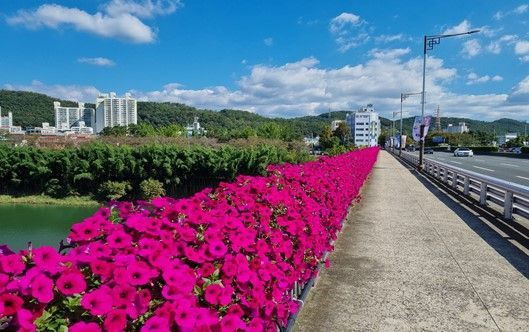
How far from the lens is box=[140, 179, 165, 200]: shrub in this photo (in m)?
30.7

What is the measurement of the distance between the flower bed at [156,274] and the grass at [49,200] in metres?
31.1

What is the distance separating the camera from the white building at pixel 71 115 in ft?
499

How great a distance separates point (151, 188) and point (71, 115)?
6038 inches

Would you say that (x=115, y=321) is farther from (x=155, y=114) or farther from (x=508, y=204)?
(x=155, y=114)

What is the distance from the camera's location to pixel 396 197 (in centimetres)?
1183

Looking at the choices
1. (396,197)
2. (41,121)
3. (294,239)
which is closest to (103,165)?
(396,197)

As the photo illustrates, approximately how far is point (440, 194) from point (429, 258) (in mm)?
8027

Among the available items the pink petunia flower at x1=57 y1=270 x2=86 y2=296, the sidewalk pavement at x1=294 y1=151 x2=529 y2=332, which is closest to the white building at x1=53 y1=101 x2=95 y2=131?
the sidewalk pavement at x1=294 y1=151 x2=529 y2=332

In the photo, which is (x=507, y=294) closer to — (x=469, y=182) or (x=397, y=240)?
(x=397, y=240)

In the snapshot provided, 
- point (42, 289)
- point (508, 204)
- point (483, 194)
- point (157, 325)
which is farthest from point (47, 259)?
point (483, 194)

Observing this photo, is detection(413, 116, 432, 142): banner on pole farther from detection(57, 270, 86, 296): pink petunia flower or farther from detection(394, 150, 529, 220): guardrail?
detection(57, 270, 86, 296): pink petunia flower

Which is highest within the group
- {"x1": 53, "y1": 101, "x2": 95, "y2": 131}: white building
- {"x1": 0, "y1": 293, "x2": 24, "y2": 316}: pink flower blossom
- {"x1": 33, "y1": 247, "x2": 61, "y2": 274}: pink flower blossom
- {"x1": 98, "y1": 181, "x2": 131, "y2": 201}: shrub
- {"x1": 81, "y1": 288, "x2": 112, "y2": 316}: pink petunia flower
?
{"x1": 53, "y1": 101, "x2": 95, "y2": 131}: white building

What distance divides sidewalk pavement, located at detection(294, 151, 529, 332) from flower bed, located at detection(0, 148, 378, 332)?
3.58 ft

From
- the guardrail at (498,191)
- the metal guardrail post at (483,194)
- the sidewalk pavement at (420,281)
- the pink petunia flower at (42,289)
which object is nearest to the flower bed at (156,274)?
the pink petunia flower at (42,289)
